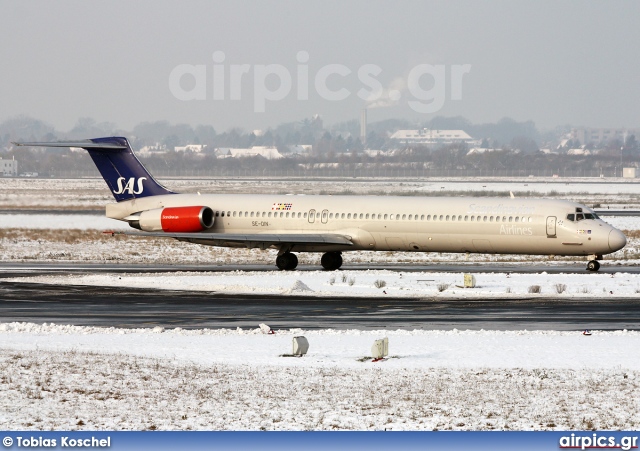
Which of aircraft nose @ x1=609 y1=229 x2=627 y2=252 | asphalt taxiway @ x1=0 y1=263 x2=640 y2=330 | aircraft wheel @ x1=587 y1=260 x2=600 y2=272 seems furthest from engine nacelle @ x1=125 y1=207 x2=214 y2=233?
aircraft nose @ x1=609 y1=229 x2=627 y2=252

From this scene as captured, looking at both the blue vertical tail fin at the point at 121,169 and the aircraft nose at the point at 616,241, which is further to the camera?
the blue vertical tail fin at the point at 121,169

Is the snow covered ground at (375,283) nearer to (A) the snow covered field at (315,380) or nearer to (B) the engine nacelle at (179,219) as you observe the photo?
(B) the engine nacelle at (179,219)

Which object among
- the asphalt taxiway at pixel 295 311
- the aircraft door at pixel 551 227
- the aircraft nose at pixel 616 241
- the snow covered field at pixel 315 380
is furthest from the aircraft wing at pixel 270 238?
the snow covered field at pixel 315 380

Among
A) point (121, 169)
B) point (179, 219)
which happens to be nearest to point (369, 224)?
point (179, 219)

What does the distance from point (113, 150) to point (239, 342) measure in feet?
79.5

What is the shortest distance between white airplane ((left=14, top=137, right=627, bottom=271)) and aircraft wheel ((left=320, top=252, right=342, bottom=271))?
0.12 feet

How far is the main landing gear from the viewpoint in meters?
38.8

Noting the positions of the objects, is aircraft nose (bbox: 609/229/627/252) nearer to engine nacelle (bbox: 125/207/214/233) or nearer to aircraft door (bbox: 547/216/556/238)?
aircraft door (bbox: 547/216/556/238)

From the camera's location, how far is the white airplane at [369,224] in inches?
1437

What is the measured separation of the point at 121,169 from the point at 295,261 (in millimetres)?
8881

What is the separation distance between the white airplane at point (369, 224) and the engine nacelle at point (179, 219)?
0.04m

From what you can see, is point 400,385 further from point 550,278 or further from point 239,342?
point 550,278

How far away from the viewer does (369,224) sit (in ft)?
125

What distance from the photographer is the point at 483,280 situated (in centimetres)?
3412
